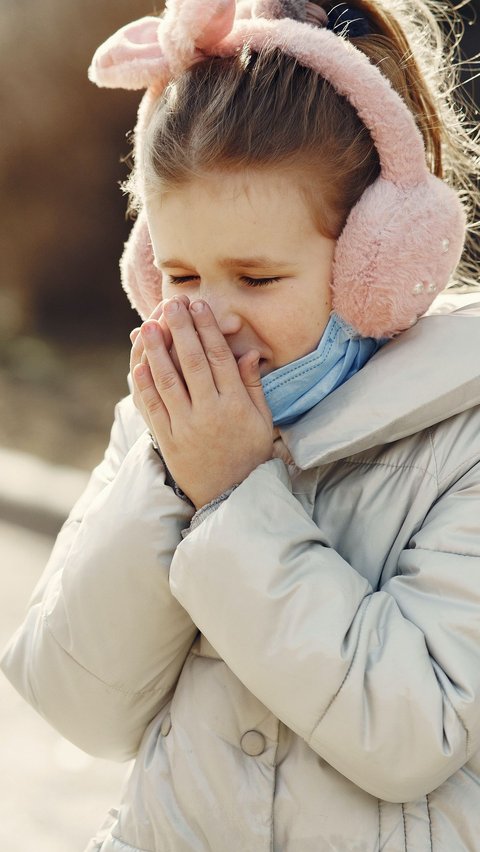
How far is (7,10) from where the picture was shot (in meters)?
6.44

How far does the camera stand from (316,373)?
154 cm

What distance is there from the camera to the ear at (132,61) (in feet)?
5.30

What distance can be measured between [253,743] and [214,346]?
0.59 metres

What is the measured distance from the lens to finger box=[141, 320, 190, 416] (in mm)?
1501

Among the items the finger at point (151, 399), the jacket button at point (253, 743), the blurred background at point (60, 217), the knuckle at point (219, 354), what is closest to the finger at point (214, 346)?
the knuckle at point (219, 354)

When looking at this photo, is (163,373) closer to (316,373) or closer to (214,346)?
(214,346)

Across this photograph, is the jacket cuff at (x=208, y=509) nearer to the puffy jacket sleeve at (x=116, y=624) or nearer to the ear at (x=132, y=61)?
the puffy jacket sleeve at (x=116, y=624)

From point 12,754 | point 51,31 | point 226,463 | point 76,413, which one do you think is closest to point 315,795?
point 226,463

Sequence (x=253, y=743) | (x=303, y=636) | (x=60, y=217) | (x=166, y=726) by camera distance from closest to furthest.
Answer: (x=303, y=636) → (x=253, y=743) → (x=166, y=726) → (x=60, y=217)

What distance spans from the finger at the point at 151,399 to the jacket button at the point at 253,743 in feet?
1.54

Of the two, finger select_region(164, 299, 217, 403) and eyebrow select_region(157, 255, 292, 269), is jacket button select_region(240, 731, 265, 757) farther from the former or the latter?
eyebrow select_region(157, 255, 292, 269)

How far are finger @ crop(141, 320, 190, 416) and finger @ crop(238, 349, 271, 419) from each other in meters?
0.10

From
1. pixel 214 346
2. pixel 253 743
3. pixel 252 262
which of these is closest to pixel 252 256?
pixel 252 262

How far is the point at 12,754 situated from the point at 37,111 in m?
5.04
